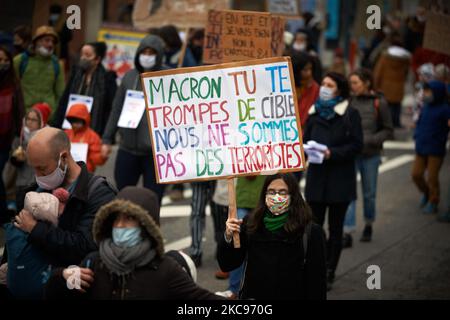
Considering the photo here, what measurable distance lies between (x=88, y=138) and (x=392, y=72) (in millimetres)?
10373

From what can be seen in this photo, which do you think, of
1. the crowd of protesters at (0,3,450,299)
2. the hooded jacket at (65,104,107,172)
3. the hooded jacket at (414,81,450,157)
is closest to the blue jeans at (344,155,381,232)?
the crowd of protesters at (0,3,450,299)

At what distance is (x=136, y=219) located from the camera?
4.74 meters

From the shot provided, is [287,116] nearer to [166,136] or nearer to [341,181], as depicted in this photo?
[166,136]

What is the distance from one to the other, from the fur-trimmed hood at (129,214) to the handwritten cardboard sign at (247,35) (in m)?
4.77

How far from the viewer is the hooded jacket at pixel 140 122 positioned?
9.38 meters

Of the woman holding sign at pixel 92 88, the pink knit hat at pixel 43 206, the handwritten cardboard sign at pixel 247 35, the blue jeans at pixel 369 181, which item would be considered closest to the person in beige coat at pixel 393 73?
the blue jeans at pixel 369 181

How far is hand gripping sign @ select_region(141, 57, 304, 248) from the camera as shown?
21.2 ft

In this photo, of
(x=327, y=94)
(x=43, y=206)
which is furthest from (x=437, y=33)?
(x=43, y=206)

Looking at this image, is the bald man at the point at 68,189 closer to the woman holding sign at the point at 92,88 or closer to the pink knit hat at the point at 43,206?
the pink knit hat at the point at 43,206

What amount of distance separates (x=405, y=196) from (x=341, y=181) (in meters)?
4.61

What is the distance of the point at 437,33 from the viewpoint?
12.4 meters

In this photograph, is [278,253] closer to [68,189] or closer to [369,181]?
[68,189]

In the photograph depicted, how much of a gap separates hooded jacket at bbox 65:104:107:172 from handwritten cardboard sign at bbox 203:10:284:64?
1.29 m

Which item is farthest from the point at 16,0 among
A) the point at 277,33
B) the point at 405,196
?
the point at 405,196
